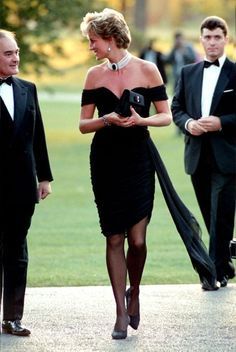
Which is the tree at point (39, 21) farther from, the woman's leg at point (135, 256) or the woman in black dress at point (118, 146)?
the woman's leg at point (135, 256)

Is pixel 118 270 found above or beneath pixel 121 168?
beneath

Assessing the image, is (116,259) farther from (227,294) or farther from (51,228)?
(51,228)

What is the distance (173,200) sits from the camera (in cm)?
827

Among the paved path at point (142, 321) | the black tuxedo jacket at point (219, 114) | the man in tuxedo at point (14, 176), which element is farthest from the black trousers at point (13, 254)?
the black tuxedo jacket at point (219, 114)

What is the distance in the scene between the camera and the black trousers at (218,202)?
9.89m

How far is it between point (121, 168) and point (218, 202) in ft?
6.63

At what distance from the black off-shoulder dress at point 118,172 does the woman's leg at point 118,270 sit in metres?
0.07

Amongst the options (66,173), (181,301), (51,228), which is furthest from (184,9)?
(181,301)

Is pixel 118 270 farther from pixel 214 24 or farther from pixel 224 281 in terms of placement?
pixel 214 24

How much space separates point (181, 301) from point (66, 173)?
37.9ft

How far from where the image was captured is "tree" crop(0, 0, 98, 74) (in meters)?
24.6

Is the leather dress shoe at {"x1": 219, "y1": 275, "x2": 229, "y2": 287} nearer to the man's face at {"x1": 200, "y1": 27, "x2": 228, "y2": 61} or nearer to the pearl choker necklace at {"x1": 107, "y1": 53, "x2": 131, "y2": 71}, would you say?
the man's face at {"x1": 200, "y1": 27, "x2": 228, "y2": 61}

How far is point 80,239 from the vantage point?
42.5 ft

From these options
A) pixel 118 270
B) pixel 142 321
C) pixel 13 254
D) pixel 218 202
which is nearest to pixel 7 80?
pixel 13 254
